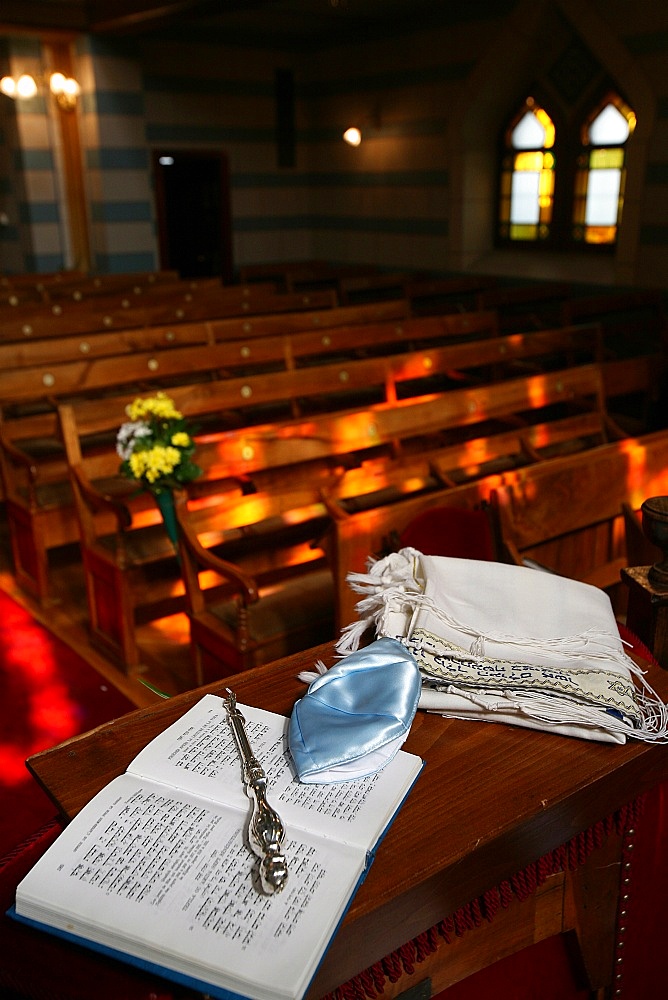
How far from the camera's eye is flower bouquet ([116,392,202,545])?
324 centimetres

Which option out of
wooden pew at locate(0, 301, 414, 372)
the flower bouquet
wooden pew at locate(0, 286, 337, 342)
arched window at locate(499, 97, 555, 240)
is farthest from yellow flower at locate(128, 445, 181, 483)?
arched window at locate(499, 97, 555, 240)

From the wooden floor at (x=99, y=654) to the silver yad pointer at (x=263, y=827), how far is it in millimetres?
2422

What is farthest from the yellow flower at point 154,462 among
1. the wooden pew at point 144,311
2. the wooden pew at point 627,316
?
the wooden pew at point 627,316

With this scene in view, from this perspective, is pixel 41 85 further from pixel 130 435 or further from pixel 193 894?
pixel 193 894

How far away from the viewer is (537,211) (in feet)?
30.1

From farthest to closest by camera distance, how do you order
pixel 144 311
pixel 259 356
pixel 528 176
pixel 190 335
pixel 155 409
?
1. pixel 528 176
2. pixel 144 311
3. pixel 190 335
4. pixel 259 356
5. pixel 155 409

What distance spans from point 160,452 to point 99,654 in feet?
3.58

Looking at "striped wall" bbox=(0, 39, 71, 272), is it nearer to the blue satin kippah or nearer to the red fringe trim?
the blue satin kippah

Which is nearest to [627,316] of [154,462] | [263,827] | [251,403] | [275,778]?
[251,403]

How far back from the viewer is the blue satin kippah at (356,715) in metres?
1.09

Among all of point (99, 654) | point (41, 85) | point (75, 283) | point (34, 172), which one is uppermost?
point (41, 85)

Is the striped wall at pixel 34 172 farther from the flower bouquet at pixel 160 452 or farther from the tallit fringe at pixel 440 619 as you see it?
the tallit fringe at pixel 440 619

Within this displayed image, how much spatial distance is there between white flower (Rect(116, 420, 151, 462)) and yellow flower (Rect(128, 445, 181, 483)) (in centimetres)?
7

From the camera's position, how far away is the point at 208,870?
95 centimetres
